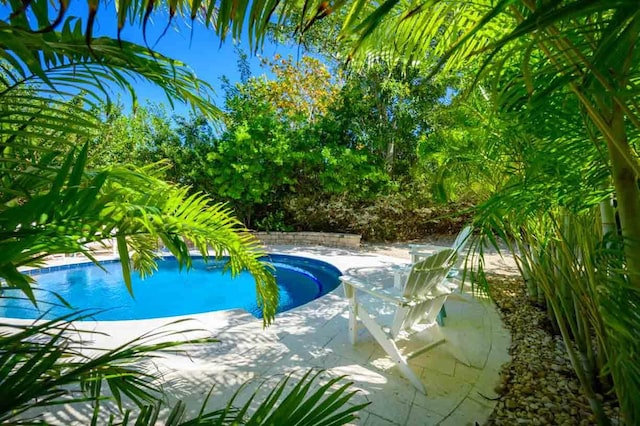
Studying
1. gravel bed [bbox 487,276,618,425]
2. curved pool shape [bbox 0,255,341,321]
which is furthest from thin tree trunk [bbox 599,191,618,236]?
curved pool shape [bbox 0,255,341,321]

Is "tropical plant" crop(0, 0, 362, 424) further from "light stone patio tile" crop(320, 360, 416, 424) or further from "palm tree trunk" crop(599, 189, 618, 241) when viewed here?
"palm tree trunk" crop(599, 189, 618, 241)

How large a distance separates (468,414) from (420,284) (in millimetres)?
1003

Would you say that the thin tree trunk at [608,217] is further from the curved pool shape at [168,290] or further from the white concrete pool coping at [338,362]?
the curved pool shape at [168,290]

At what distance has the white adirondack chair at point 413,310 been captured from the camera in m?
2.61

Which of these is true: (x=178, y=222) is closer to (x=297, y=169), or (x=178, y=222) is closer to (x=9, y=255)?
(x=9, y=255)

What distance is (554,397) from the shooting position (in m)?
2.22

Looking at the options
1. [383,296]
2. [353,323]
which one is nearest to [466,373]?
[383,296]

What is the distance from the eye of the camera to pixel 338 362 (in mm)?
2711

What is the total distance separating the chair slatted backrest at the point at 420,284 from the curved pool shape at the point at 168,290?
2904 mm

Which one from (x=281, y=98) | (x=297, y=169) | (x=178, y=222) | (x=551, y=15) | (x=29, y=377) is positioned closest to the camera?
(x=551, y=15)

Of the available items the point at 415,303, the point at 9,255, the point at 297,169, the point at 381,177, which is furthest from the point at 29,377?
the point at 297,169

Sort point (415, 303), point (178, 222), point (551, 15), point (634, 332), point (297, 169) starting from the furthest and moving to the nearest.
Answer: point (297, 169) → point (415, 303) → point (178, 222) → point (634, 332) → point (551, 15)

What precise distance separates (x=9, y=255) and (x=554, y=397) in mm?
3089

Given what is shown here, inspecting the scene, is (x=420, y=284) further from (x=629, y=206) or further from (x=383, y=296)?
(x=629, y=206)
